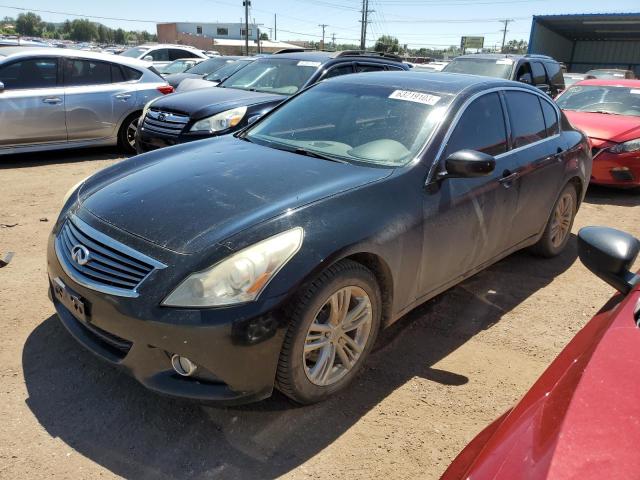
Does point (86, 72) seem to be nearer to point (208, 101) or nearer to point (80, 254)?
point (208, 101)

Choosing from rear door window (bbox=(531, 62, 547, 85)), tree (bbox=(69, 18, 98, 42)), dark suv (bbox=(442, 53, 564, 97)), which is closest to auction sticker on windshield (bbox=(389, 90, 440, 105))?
dark suv (bbox=(442, 53, 564, 97))

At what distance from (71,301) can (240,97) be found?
4.84 meters

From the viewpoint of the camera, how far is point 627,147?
22.9ft

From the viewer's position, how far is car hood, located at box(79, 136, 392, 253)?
8.14 ft

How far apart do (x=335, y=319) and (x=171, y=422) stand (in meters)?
0.92

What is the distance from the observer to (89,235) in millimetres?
2605

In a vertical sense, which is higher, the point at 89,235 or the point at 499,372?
the point at 89,235

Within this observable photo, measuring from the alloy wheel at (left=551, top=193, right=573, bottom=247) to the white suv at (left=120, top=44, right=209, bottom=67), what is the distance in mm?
13991

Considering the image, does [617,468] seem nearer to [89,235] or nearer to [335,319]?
[335,319]

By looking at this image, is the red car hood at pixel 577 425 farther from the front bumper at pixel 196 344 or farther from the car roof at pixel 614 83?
the car roof at pixel 614 83

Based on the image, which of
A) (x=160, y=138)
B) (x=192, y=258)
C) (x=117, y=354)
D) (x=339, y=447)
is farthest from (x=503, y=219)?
(x=160, y=138)

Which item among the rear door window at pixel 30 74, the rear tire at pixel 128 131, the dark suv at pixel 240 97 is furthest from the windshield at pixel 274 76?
the rear door window at pixel 30 74

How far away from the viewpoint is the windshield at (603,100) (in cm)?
805

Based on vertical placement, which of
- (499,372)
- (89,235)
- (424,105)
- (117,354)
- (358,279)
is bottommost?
(499,372)
